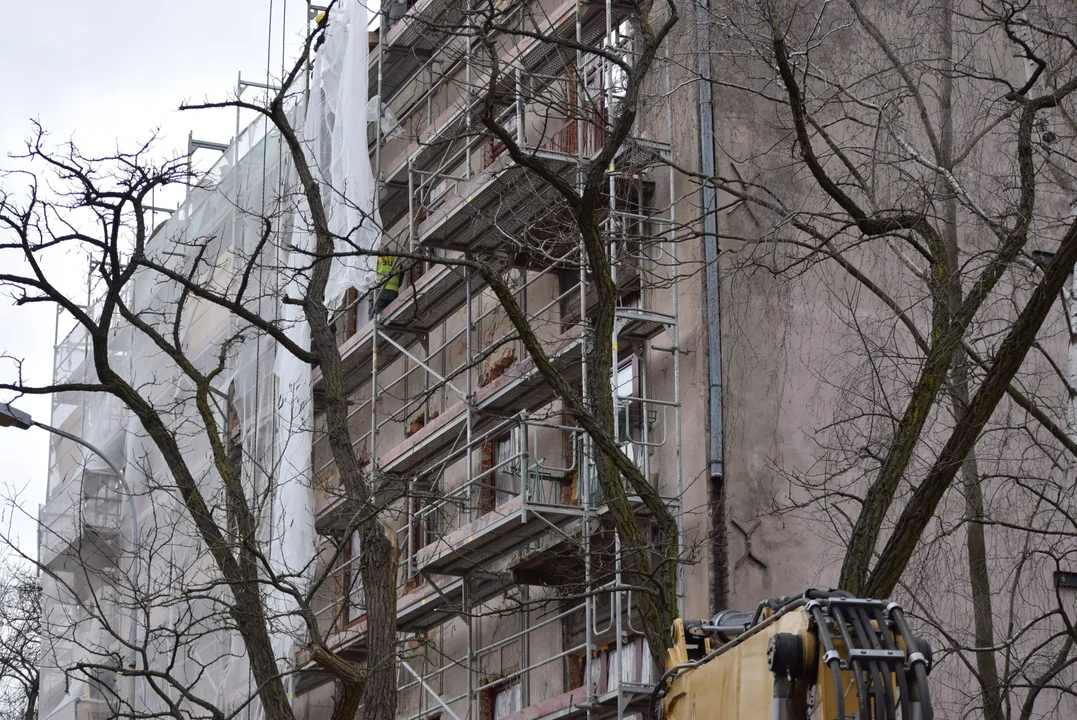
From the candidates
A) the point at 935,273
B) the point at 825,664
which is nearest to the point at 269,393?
the point at 935,273

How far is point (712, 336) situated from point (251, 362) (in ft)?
28.4

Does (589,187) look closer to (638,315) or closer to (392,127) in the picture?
(638,315)

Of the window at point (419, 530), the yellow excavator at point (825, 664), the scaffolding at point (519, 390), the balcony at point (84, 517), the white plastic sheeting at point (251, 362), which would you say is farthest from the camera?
the balcony at point (84, 517)

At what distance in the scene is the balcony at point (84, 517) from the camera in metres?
28.5

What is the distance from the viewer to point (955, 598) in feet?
57.5

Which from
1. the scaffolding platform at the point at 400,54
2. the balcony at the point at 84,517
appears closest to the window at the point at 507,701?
the balcony at the point at 84,517

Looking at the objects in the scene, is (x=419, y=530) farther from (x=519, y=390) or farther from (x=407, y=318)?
(x=519, y=390)

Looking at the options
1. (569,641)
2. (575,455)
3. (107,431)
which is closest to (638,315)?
(575,455)

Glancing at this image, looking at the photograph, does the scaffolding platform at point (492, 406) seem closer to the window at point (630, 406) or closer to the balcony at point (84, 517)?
the window at point (630, 406)

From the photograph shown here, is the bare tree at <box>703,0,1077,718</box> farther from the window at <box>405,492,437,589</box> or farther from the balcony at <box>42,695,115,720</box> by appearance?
the balcony at <box>42,695,115,720</box>

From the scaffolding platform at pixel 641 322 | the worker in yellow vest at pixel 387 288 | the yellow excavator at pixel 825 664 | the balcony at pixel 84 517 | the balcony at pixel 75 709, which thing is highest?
the worker in yellow vest at pixel 387 288

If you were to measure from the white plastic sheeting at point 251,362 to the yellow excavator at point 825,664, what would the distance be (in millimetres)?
10900

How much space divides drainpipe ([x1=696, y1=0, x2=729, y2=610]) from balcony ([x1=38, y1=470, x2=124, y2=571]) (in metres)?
12.7

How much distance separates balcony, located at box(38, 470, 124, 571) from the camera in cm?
2845
